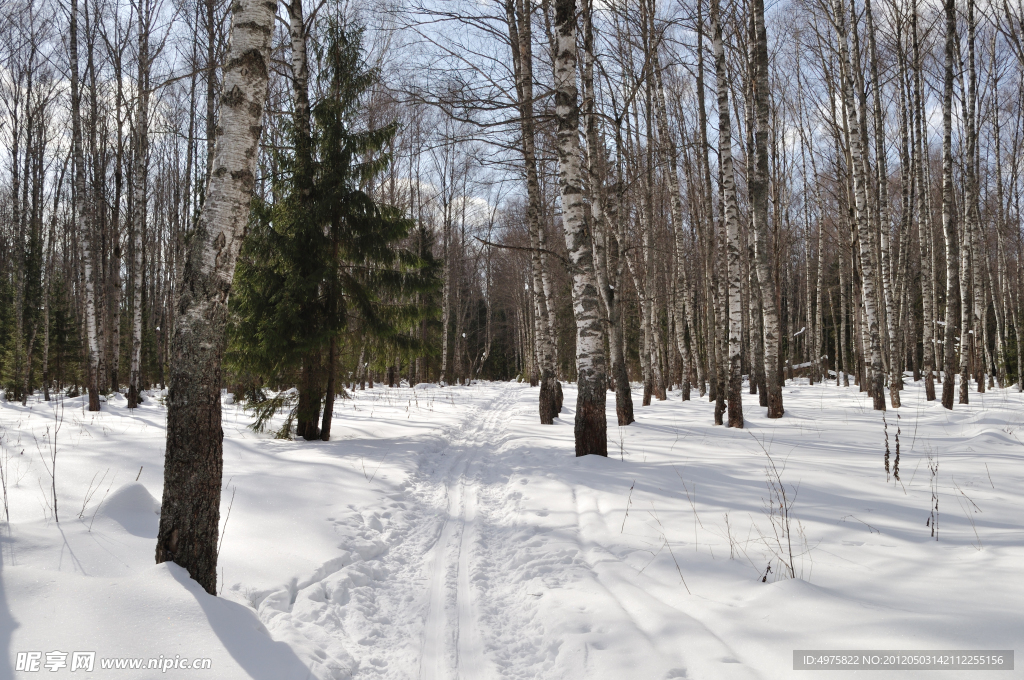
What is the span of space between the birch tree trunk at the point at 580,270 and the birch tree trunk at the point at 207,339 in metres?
4.45

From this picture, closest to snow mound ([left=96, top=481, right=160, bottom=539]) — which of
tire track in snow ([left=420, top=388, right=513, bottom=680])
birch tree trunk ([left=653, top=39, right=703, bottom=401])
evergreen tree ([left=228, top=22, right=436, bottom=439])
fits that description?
tire track in snow ([left=420, top=388, right=513, bottom=680])

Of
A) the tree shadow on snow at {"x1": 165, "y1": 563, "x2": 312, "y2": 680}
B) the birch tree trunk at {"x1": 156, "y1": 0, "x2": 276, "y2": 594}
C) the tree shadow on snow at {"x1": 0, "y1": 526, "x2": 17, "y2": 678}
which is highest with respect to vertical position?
the birch tree trunk at {"x1": 156, "y1": 0, "x2": 276, "y2": 594}

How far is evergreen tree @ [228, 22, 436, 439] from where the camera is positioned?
26.8 feet

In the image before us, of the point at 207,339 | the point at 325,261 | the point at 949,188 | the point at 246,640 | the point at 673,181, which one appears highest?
the point at 673,181

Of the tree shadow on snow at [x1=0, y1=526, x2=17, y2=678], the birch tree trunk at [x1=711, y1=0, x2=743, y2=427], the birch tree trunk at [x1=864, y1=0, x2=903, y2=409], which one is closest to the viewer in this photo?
the tree shadow on snow at [x1=0, y1=526, x2=17, y2=678]

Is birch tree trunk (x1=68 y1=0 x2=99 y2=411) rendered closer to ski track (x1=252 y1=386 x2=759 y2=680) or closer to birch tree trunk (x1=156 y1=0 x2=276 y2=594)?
ski track (x1=252 y1=386 x2=759 y2=680)

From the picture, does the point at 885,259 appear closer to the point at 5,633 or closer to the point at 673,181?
the point at 673,181

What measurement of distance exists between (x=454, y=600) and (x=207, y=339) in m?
2.35

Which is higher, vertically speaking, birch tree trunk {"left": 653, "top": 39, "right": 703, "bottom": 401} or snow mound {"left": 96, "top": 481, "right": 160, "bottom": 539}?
birch tree trunk {"left": 653, "top": 39, "right": 703, "bottom": 401}

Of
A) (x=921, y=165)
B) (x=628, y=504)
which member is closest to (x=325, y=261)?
(x=628, y=504)

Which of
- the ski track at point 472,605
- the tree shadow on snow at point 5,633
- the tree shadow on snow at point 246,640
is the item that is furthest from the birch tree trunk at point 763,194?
the tree shadow on snow at point 5,633

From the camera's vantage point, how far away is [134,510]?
3.90 meters

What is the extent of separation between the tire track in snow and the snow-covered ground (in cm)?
2

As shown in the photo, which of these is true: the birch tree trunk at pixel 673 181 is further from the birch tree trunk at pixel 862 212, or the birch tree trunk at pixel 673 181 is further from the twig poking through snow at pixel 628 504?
the twig poking through snow at pixel 628 504
